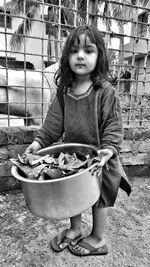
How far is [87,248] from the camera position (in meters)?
1.35

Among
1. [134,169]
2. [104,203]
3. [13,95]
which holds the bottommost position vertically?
[134,169]

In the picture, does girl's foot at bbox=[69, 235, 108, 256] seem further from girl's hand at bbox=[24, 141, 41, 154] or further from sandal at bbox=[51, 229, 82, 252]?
girl's hand at bbox=[24, 141, 41, 154]

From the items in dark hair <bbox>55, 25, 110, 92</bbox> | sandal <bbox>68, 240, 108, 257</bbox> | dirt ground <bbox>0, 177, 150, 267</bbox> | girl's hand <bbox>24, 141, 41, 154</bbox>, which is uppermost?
dark hair <bbox>55, 25, 110, 92</bbox>

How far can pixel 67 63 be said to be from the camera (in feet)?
4.08

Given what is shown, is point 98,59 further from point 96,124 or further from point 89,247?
point 89,247

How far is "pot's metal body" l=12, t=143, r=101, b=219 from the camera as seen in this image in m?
0.84

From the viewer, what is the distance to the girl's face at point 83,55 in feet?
3.63

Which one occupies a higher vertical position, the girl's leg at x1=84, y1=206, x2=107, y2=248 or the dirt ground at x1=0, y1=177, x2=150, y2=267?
the girl's leg at x1=84, y1=206, x2=107, y2=248

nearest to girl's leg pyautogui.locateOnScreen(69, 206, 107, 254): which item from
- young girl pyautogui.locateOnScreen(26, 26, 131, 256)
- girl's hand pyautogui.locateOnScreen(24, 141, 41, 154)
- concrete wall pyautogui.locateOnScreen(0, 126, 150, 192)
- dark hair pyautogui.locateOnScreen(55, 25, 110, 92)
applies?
young girl pyautogui.locateOnScreen(26, 26, 131, 256)

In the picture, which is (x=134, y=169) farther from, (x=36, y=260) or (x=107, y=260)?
(x=36, y=260)

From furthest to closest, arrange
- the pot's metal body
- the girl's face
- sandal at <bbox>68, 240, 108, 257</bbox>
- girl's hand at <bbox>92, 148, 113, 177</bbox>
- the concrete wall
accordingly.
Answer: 1. the concrete wall
2. sandal at <bbox>68, 240, 108, 257</bbox>
3. the girl's face
4. girl's hand at <bbox>92, 148, 113, 177</bbox>
5. the pot's metal body

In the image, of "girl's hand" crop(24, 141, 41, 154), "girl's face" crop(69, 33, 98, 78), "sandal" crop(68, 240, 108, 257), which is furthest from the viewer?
"sandal" crop(68, 240, 108, 257)

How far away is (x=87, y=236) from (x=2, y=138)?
1143 mm

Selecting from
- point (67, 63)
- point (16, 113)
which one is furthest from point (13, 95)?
point (67, 63)
